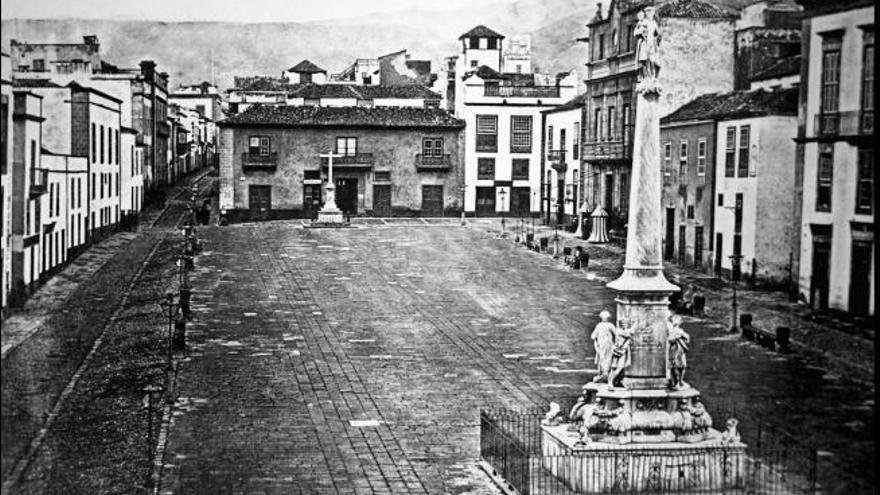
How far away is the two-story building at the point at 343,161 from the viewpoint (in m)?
68.9

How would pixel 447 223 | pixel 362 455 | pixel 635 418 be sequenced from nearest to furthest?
pixel 635 418, pixel 362 455, pixel 447 223

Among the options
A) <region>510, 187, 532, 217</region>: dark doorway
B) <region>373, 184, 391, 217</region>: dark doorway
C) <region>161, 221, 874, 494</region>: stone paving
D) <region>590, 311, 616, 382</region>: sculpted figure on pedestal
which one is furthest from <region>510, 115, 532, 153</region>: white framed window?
<region>590, 311, 616, 382</region>: sculpted figure on pedestal

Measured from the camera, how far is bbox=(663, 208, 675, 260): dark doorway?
152 feet

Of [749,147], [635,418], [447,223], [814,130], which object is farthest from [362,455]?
[447,223]

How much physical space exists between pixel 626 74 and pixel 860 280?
2828cm

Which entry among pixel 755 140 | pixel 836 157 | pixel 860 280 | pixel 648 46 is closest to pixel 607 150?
pixel 755 140

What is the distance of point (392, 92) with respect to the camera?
81.3m

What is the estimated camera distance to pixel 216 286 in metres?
38.2

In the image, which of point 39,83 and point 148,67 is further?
point 148,67

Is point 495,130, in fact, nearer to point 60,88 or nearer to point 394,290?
point 394,290

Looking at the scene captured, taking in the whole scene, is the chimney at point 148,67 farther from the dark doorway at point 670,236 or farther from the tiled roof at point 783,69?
the tiled roof at point 783,69

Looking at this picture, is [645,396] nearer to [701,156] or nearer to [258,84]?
[701,156]

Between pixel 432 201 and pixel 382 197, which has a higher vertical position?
pixel 382 197

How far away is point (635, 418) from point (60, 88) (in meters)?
8.71
